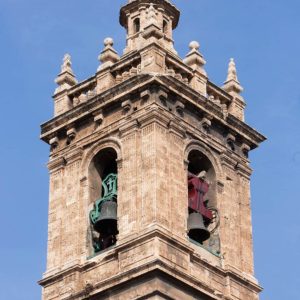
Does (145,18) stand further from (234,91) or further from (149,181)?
(149,181)

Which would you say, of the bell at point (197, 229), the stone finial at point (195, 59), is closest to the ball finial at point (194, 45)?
the stone finial at point (195, 59)

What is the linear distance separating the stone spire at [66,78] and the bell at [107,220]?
5.46 meters

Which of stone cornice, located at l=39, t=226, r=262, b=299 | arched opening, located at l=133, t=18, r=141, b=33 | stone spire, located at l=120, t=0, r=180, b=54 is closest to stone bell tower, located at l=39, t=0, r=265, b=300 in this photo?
stone cornice, located at l=39, t=226, r=262, b=299

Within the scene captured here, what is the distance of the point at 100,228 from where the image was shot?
49.8 meters

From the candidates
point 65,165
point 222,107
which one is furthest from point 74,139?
point 222,107

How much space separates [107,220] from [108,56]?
20.4ft

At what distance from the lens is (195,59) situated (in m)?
52.6

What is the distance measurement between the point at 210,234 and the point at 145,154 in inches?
136

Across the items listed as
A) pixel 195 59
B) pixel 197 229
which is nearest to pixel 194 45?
pixel 195 59

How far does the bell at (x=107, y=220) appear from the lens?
49.4 m

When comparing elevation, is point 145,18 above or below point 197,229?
above

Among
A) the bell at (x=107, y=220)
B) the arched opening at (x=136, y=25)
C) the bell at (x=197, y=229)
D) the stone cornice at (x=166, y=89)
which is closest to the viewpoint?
the bell at (x=197, y=229)

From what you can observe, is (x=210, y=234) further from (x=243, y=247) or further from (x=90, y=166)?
(x=90, y=166)

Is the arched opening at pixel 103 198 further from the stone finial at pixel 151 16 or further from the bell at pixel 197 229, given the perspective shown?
the stone finial at pixel 151 16
